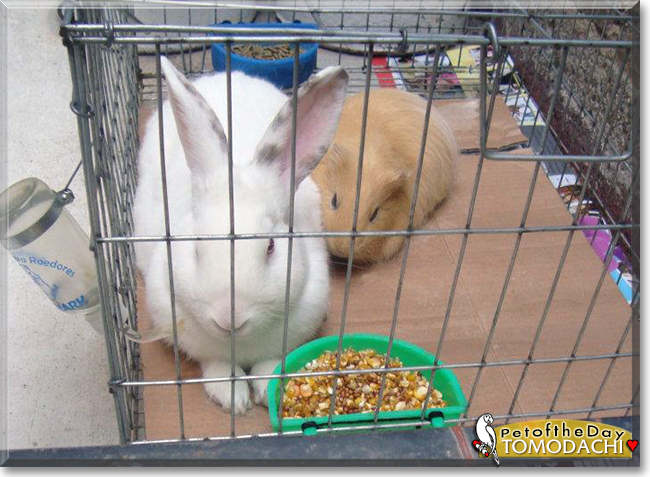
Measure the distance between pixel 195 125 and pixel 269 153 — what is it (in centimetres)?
15

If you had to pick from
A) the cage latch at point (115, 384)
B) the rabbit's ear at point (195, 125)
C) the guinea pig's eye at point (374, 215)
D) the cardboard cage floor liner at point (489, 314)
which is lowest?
the cardboard cage floor liner at point (489, 314)

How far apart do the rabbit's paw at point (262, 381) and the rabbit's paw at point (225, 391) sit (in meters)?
0.02

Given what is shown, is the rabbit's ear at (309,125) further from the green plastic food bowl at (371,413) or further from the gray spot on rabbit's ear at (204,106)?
the green plastic food bowl at (371,413)

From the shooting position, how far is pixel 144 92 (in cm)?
236

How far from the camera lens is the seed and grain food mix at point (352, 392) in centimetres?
129

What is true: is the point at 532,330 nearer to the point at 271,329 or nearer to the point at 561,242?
the point at 561,242

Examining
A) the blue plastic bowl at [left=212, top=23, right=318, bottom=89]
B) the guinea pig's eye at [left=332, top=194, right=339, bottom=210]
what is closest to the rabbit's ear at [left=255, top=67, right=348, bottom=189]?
the guinea pig's eye at [left=332, top=194, right=339, bottom=210]

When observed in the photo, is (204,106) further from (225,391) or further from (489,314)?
(489,314)

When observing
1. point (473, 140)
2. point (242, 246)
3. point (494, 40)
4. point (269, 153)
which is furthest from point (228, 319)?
point (473, 140)

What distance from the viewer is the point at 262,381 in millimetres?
1407

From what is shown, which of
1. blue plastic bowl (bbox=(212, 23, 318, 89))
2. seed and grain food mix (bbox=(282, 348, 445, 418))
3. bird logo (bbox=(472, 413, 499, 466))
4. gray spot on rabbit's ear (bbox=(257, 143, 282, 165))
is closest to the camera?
bird logo (bbox=(472, 413, 499, 466))

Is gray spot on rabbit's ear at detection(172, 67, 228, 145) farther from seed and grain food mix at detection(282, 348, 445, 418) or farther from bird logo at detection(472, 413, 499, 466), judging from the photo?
bird logo at detection(472, 413, 499, 466)

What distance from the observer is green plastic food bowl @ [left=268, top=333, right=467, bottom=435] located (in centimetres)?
120

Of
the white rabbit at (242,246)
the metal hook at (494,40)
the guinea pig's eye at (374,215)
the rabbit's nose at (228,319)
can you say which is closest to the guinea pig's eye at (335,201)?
the guinea pig's eye at (374,215)
